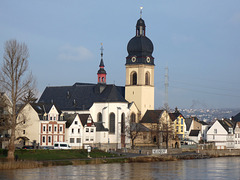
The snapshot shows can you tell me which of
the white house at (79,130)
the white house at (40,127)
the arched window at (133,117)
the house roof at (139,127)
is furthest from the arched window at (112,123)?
the white house at (40,127)

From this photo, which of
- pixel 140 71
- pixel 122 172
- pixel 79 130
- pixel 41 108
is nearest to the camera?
pixel 122 172

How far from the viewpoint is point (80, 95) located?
13525cm

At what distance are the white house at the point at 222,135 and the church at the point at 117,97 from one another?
62.2 feet

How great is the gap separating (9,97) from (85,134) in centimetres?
4558

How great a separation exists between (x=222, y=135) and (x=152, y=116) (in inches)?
869

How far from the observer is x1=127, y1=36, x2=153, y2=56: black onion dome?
13988 cm

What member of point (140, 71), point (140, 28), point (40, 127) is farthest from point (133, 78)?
point (40, 127)

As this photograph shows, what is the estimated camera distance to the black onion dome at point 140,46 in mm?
139875

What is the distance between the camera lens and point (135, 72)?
5566 inches

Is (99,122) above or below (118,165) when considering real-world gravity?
above

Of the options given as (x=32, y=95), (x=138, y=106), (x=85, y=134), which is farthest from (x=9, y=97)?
(x=138, y=106)

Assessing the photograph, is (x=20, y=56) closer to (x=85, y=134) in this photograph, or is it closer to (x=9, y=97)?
(x=9, y=97)

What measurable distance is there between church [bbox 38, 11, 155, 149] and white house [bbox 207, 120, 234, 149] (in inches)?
746

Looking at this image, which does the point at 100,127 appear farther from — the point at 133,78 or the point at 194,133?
the point at 194,133
